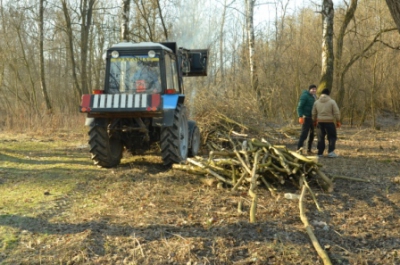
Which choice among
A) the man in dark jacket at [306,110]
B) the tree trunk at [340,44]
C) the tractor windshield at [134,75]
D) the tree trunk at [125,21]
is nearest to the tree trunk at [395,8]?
the man in dark jacket at [306,110]

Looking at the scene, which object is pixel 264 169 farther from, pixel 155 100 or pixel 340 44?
pixel 340 44

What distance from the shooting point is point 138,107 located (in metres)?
6.88

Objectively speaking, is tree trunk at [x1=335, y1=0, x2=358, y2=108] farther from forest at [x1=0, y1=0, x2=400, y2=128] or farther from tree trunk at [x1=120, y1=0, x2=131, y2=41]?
tree trunk at [x1=120, y1=0, x2=131, y2=41]

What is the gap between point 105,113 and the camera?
23.0 feet

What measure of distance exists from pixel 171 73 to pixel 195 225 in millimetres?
4455

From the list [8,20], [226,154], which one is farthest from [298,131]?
[8,20]

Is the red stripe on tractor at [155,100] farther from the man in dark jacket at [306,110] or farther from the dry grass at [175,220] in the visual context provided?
the man in dark jacket at [306,110]

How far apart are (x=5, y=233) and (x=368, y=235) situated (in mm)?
3686

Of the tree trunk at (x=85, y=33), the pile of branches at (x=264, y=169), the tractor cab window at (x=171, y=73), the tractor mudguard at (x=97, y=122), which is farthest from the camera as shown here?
the tree trunk at (x=85, y=33)

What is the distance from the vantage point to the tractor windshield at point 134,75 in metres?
7.71

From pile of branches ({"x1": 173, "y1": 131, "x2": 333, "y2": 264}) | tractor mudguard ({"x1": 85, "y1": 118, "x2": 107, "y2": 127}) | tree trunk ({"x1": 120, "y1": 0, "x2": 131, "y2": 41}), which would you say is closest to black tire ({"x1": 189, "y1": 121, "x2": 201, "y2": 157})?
tractor mudguard ({"x1": 85, "y1": 118, "x2": 107, "y2": 127})

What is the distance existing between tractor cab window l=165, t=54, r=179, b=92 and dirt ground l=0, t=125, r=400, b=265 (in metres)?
2.14

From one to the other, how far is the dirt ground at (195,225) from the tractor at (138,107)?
0.94 meters

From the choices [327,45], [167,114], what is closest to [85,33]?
[327,45]
